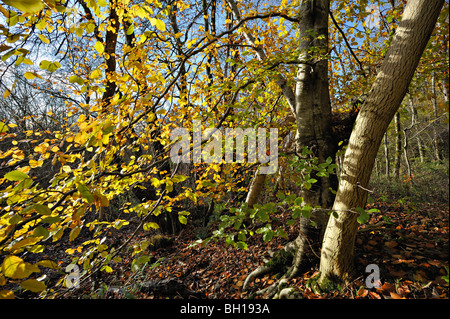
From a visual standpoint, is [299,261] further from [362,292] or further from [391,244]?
[391,244]

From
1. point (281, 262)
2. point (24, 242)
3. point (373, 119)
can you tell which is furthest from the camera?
point (281, 262)

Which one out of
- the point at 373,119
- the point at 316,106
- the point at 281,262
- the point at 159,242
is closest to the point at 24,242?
the point at 373,119

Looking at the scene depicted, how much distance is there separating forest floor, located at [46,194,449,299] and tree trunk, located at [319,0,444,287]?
1.39 ft

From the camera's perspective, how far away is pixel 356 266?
247cm

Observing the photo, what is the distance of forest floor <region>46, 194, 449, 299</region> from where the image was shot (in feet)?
7.12

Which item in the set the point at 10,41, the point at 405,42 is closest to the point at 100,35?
the point at 10,41

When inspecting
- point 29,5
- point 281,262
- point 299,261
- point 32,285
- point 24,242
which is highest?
point 29,5

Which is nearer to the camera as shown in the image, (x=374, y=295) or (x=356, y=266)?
(x=374, y=295)

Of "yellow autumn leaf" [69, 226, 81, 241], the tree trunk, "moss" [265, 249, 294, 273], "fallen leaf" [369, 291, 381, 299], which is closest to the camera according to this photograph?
"yellow autumn leaf" [69, 226, 81, 241]

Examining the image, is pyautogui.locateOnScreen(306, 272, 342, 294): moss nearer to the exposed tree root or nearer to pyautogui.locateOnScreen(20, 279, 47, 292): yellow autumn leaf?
the exposed tree root

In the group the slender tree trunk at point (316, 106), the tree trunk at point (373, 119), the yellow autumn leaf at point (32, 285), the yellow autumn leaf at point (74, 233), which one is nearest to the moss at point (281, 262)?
the slender tree trunk at point (316, 106)

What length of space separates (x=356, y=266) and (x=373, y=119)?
1.77 m

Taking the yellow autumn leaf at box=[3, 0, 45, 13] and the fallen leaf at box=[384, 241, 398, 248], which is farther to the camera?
the fallen leaf at box=[384, 241, 398, 248]

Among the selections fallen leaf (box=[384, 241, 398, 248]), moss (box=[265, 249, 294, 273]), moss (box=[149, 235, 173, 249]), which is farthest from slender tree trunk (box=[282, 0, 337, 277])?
moss (box=[149, 235, 173, 249])
